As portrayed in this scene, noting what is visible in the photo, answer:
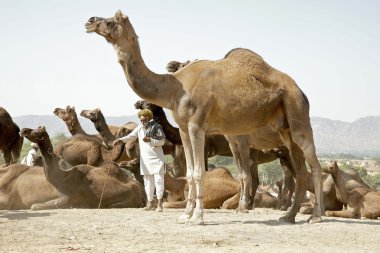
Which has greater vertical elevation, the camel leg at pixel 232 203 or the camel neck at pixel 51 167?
the camel neck at pixel 51 167

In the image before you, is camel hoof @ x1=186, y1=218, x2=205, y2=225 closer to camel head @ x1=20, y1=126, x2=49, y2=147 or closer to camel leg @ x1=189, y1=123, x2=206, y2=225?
camel leg @ x1=189, y1=123, x2=206, y2=225

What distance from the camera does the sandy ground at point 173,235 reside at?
7207mm

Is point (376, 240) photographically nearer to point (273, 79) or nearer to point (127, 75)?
point (273, 79)

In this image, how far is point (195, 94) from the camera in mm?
9656

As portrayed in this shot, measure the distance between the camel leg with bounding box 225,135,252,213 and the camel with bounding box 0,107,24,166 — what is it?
33.1 ft

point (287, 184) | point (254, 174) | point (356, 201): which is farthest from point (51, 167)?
point (356, 201)

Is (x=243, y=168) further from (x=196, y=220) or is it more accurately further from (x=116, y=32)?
(x=116, y=32)

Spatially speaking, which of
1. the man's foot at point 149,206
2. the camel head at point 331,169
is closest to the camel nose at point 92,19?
the man's foot at point 149,206

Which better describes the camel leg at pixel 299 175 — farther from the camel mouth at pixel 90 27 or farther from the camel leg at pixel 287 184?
the camel leg at pixel 287 184

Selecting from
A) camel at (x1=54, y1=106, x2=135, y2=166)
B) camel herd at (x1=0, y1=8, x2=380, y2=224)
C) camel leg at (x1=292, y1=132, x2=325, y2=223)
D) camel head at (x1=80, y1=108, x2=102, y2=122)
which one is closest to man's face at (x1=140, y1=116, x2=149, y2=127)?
camel herd at (x1=0, y1=8, x2=380, y2=224)

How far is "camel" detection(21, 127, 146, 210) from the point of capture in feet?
42.8

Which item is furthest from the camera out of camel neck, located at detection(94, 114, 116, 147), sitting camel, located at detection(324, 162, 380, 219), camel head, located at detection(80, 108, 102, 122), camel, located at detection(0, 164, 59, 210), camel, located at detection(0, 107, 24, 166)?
camel, located at detection(0, 107, 24, 166)

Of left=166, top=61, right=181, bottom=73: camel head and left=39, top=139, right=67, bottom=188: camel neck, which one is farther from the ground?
left=166, top=61, right=181, bottom=73: camel head

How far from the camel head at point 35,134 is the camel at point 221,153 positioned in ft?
8.00
